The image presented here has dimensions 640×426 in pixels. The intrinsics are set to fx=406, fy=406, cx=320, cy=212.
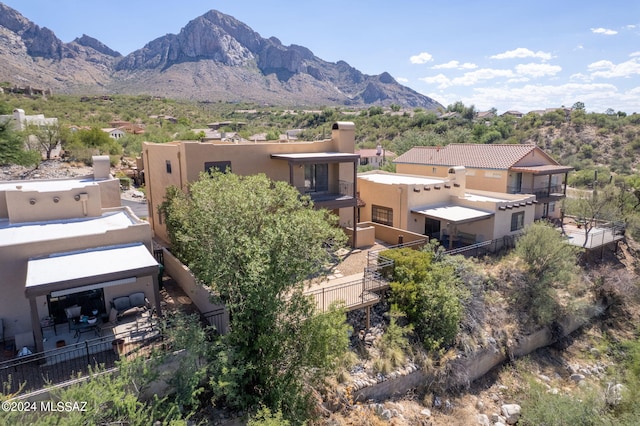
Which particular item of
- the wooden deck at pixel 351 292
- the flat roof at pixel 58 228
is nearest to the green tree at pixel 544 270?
the wooden deck at pixel 351 292

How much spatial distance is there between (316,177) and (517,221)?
15161 mm

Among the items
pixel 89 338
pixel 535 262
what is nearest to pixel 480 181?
pixel 535 262

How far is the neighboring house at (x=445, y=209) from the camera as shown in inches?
1064

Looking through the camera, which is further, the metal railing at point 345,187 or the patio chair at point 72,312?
the metal railing at point 345,187

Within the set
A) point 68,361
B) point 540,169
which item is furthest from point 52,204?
point 540,169

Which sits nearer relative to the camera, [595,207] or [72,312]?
[72,312]

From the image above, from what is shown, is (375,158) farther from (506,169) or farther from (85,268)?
(85,268)

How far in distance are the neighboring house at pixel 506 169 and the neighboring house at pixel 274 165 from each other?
1147 cm

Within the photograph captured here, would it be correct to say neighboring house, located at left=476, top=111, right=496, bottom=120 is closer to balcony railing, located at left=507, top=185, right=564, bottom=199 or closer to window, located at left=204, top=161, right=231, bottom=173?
balcony railing, located at left=507, top=185, right=564, bottom=199

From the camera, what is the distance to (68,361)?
13.6 meters

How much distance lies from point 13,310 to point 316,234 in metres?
11.8

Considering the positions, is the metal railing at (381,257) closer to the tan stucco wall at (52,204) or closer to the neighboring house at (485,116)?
the tan stucco wall at (52,204)

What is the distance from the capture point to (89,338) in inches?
580

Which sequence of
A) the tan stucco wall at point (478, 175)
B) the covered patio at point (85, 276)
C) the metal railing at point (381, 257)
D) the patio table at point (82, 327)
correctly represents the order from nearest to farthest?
1. the covered patio at point (85, 276)
2. the patio table at point (82, 327)
3. the metal railing at point (381, 257)
4. the tan stucco wall at point (478, 175)
